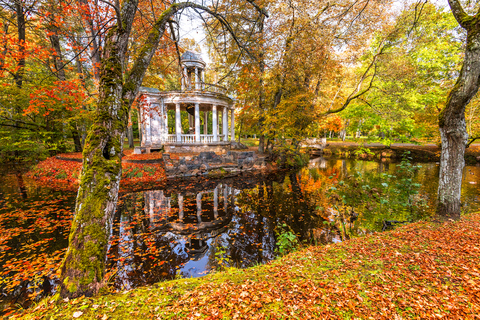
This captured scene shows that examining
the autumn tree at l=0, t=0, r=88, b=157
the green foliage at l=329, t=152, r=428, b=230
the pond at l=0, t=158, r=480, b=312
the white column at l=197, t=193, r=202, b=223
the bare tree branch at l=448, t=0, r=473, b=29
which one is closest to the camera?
the pond at l=0, t=158, r=480, b=312

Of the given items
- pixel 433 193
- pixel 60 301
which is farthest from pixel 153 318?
pixel 433 193

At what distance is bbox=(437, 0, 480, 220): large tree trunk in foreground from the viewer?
3.74 m

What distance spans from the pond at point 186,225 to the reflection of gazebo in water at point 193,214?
0.10ft

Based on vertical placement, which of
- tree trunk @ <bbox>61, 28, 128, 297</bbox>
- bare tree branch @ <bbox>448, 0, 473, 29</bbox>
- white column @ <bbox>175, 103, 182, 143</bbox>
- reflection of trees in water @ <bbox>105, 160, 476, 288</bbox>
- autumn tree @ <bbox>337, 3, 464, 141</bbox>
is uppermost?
autumn tree @ <bbox>337, 3, 464, 141</bbox>

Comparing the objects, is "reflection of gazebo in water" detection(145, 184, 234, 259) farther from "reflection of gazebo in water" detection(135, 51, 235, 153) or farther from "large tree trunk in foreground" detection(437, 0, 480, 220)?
"reflection of gazebo in water" detection(135, 51, 235, 153)

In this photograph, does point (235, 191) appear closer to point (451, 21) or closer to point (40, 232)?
point (40, 232)

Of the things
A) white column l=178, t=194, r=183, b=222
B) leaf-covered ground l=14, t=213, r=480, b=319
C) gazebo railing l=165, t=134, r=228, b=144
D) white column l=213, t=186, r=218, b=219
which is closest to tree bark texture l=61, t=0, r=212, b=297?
leaf-covered ground l=14, t=213, r=480, b=319

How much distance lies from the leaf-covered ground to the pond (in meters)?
1.33

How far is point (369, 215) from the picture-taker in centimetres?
599

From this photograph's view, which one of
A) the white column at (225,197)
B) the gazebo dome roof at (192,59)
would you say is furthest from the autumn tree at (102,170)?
the gazebo dome roof at (192,59)

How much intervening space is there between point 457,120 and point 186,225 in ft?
23.7

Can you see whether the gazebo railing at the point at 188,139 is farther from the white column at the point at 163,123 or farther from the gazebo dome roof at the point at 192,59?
the gazebo dome roof at the point at 192,59

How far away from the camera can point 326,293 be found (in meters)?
2.07

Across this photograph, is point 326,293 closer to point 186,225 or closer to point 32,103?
point 186,225
